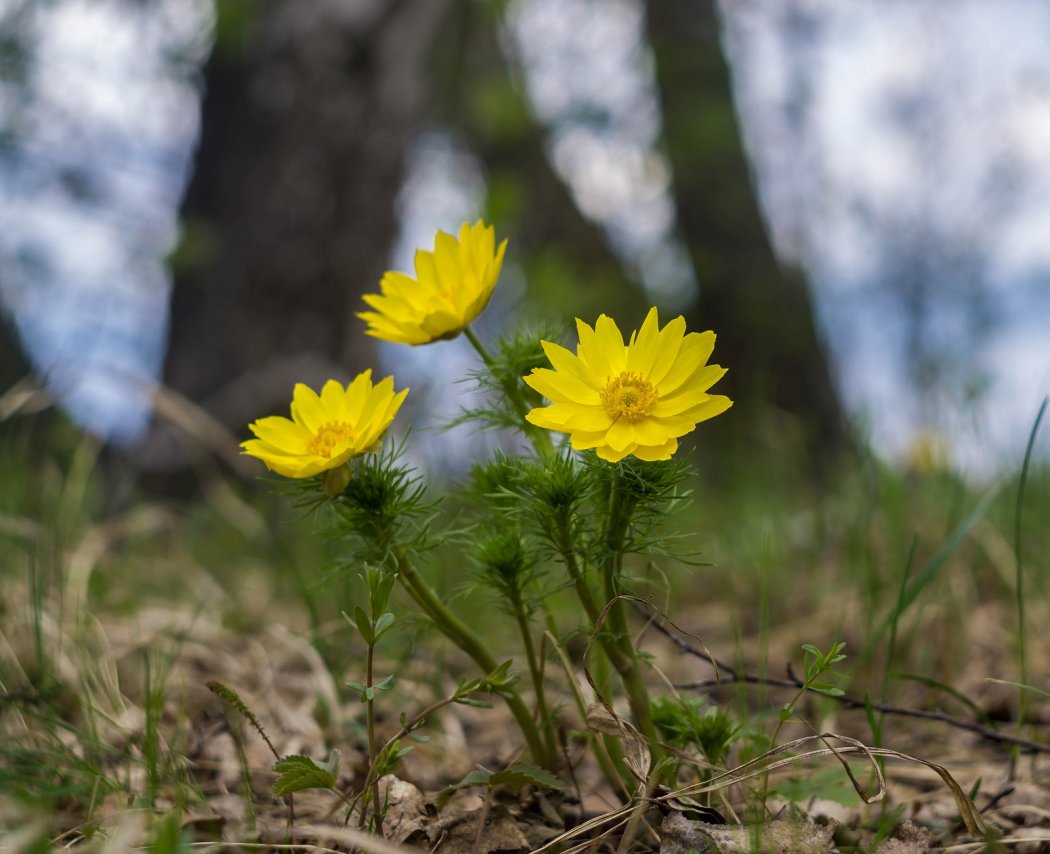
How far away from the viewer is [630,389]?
3.17 ft

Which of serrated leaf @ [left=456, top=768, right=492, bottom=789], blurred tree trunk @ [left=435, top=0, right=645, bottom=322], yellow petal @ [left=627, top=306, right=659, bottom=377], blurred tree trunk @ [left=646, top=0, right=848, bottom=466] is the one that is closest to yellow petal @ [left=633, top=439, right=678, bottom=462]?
yellow petal @ [left=627, top=306, right=659, bottom=377]

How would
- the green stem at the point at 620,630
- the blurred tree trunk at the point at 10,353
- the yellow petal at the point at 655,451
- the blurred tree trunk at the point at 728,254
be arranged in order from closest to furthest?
the yellow petal at the point at 655,451 → the green stem at the point at 620,630 → the blurred tree trunk at the point at 10,353 → the blurred tree trunk at the point at 728,254

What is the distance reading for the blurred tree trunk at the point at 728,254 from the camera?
559 cm

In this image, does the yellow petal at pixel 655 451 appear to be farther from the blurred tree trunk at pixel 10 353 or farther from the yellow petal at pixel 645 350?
the blurred tree trunk at pixel 10 353

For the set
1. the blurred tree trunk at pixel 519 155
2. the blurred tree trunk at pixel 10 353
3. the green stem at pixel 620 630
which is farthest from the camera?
the blurred tree trunk at pixel 519 155

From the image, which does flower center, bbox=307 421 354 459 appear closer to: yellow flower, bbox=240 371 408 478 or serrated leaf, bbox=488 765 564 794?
yellow flower, bbox=240 371 408 478

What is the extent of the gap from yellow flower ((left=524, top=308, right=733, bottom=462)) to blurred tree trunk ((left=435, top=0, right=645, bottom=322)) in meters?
4.78

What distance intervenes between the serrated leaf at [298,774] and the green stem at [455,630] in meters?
0.22

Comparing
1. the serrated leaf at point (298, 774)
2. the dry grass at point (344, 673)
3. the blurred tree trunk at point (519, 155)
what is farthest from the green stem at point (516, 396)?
the blurred tree trunk at point (519, 155)

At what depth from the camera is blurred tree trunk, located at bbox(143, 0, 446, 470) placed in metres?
4.04

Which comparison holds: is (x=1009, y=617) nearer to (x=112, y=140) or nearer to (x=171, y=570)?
(x=171, y=570)

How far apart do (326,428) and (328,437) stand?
0.02 metres

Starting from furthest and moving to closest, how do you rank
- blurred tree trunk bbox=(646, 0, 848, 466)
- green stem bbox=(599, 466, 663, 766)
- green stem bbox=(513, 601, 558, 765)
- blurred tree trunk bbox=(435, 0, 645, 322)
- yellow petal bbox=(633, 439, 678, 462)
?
1. blurred tree trunk bbox=(435, 0, 645, 322)
2. blurred tree trunk bbox=(646, 0, 848, 466)
3. green stem bbox=(513, 601, 558, 765)
4. green stem bbox=(599, 466, 663, 766)
5. yellow petal bbox=(633, 439, 678, 462)

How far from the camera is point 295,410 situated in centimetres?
108
